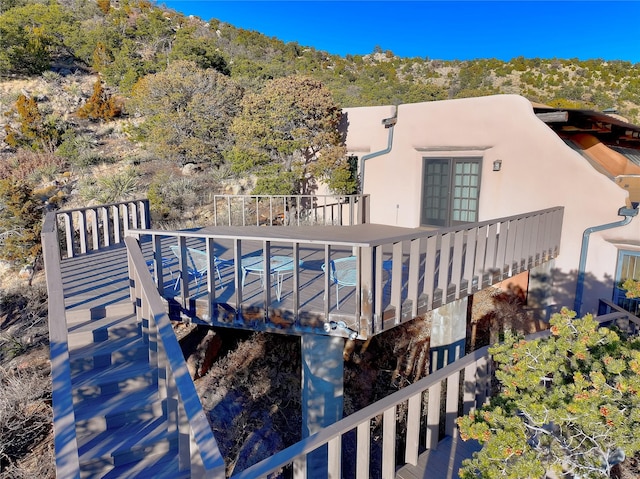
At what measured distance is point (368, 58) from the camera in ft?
105

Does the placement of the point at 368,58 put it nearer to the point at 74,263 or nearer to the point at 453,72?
the point at 453,72

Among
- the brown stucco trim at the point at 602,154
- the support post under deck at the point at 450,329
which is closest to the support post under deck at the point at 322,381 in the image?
the support post under deck at the point at 450,329

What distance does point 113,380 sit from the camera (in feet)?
11.7

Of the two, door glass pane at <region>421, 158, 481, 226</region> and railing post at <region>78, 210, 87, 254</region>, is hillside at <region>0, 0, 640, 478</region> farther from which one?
door glass pane at <region>421, 158, 481, 226</region>

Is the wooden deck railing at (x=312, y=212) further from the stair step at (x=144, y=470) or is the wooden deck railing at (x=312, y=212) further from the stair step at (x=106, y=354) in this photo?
the stair step at (x=144, y=470)

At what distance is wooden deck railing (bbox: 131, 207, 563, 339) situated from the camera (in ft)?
12.6

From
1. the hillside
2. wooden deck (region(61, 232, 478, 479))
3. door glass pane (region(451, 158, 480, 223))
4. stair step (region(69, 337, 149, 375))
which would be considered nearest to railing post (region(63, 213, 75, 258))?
wooden deck (region(61, 232, 478, 479))

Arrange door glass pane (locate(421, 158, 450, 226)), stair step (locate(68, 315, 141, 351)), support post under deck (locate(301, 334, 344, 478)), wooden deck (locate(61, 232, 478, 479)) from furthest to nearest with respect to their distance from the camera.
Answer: door glass pane (locate(421, 158, 450, 226)), support post under deck (locate(301, 334, 344, 478)), stair step (locate(68, 315, 141, 351)), wooden deck (locate(61, 232, 478, 479))

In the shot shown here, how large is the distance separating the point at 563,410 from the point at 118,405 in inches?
124

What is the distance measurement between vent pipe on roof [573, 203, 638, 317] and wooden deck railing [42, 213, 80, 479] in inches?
285

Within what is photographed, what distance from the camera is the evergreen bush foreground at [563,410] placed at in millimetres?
2068

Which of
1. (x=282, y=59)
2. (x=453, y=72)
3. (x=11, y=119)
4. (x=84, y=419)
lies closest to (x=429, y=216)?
(x=84, y=419)

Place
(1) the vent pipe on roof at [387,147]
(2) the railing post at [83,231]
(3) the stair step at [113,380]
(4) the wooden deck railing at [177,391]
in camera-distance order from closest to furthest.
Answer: (4) the wooden deck railing at [177,391]
(3) the stair step at [113,380]
(2) the railing post at [83,231]
(1) the vent pipe on roof at [387,147]

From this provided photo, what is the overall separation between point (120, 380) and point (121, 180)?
10.3 meters
